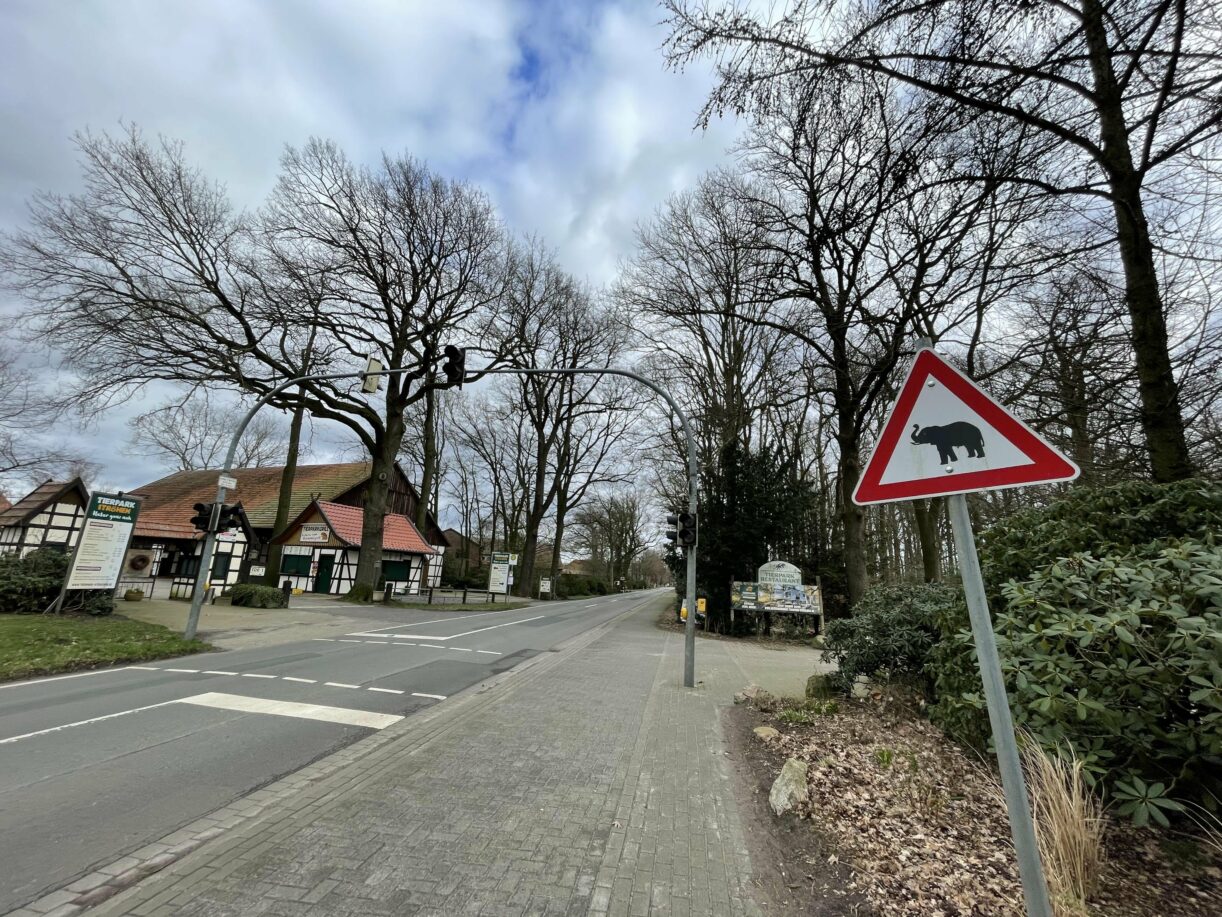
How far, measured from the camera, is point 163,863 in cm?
324

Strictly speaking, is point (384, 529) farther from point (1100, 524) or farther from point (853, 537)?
point (1100, 524)

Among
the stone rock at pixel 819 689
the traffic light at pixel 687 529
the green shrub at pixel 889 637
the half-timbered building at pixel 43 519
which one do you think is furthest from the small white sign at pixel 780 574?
the half-timbered building at pixel 43 519

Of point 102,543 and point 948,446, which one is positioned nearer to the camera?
point 948,446

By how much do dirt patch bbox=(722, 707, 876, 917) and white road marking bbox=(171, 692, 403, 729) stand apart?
409 centimetres

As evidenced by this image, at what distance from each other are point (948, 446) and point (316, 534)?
30887mm

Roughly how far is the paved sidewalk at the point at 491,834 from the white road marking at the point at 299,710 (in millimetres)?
522

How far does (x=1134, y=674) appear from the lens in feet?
9.75

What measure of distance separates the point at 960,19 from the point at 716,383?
19.2 m

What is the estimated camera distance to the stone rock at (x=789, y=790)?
13.8 feet

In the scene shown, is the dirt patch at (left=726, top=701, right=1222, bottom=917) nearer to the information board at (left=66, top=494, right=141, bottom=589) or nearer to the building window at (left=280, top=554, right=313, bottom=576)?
the information board at (left=66, top=494, right=141, bottom=589)

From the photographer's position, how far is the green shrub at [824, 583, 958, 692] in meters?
6.61

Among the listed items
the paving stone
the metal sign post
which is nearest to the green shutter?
the paving stone

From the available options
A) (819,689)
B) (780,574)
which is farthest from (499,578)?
(819,689)

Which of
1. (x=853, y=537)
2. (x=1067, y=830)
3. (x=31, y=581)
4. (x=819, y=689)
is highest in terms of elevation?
(x=853, y=537)
